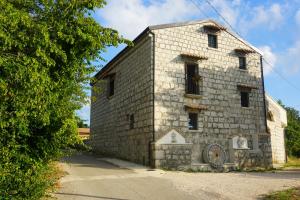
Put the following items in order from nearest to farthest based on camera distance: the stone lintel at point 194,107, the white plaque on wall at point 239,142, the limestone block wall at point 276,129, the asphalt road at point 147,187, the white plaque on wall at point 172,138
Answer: the asphalt road at point 147,187 < the white plaque on wall at point 172,138 < the stone lintel at point 194,107 < the white plaque on wall at point 239,142 < the limestone block wall at point 276,129

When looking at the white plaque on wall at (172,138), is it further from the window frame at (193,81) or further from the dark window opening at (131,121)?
the dark window opening at (131,121)

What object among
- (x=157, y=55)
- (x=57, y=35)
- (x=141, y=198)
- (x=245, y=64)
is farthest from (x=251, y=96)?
(x=57, y=35)

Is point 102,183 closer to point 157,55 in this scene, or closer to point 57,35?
point 57,35

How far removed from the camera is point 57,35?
7.02m

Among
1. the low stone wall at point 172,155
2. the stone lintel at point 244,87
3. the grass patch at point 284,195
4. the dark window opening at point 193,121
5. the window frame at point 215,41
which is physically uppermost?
the window frame at point 215,41

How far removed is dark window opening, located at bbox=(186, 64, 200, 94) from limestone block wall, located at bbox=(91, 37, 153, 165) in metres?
2.26

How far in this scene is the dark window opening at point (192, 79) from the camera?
691 inches

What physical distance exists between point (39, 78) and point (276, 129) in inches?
874

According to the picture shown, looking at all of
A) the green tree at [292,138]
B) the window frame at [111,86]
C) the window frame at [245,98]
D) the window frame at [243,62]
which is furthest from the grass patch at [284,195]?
the green tree at [292,138]

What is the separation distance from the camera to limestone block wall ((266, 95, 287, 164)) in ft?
78.4

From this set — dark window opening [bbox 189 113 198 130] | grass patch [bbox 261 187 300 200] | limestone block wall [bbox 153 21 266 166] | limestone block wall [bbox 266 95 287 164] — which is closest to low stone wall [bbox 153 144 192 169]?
limestone block wall [bbox 153 21 266 166]

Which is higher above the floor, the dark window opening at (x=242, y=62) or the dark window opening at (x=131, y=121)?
the dark window opening at (x=242, y=62)

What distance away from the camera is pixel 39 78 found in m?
6.34

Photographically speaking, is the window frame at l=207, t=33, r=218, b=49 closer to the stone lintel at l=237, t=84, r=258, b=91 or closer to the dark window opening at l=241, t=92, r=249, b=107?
the stone lintel at l=237, t=84, r=258, b=91
